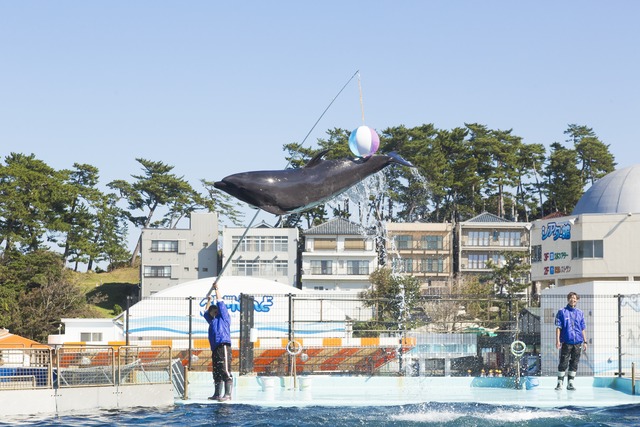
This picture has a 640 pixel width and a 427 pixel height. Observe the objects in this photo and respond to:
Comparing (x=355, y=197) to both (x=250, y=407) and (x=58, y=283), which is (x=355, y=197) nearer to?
(x=250, y=407)

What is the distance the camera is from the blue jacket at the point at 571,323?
1848 centimetres

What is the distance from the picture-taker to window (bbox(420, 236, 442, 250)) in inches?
3088

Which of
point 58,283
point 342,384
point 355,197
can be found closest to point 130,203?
point 58,283

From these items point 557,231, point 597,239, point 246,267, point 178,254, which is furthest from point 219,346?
point 178,254

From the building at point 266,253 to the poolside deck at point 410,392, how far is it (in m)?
55.8

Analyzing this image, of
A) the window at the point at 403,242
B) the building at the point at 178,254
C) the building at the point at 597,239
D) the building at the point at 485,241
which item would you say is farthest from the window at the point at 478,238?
the building at the point at 597,239

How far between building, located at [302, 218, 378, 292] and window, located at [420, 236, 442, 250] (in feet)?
15.4

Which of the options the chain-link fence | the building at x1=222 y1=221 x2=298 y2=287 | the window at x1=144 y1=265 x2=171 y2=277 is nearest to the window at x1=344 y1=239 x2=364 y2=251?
the building at x1=222 y1=221 x2=298 y2=287

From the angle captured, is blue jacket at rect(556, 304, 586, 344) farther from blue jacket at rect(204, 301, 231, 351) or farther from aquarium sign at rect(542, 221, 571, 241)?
aquarium sign at rect(542, 221, 571, 241)

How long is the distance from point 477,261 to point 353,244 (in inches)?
439

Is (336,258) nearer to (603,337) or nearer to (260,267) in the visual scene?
(260,267)

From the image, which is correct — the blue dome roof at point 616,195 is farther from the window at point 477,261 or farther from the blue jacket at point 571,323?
the blue jacket at point 571,323

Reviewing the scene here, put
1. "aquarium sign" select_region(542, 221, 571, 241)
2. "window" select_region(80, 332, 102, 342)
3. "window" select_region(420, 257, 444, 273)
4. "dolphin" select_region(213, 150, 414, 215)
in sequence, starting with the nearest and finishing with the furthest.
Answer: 1. "dolphin" select_region(213, 150, 414, 215)
2. "window" select_region(80, 332, 102, 342)
3. "aquarium sign" select_region(542, 221, 571, 241)
4. "window" select_region(420, 257, 444, 273)

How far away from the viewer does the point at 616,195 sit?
161 ft
